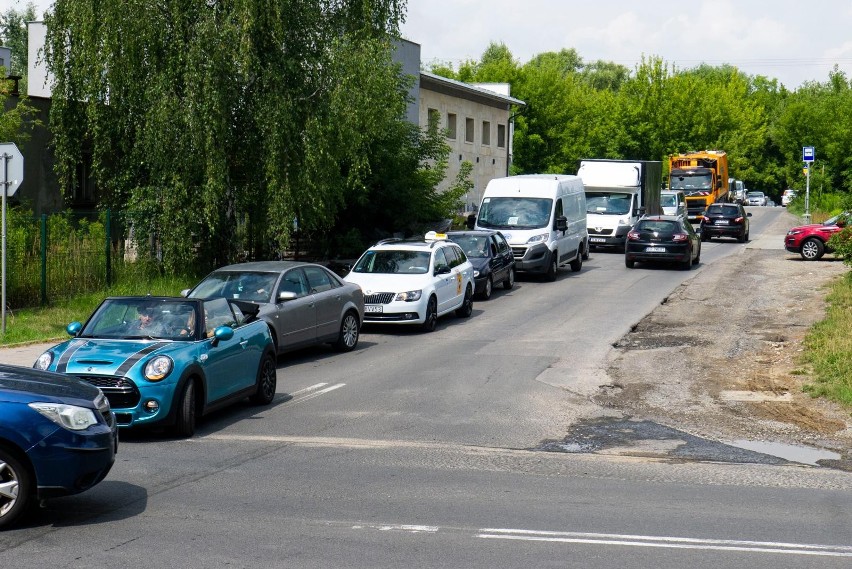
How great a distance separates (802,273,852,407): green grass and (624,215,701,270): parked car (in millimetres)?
10021

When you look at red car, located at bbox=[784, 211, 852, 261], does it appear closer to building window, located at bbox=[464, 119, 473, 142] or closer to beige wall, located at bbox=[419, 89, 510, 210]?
beige wall, located at bbox=[419, 89, 510, 210]

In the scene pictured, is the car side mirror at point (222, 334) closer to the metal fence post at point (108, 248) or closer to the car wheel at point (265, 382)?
the car wheel at point (265, 382)

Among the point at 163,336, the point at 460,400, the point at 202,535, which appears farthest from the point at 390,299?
the point at 202,535

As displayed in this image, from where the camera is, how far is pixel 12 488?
7285 millimetres

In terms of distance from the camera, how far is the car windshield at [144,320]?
38.1 feet

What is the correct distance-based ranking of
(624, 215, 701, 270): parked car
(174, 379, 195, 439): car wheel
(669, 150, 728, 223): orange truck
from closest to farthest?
(174, 379, 195, 439): car wheel
(624, 215, 701, 270): parked car
(669, 150, 728, 223): orange truck

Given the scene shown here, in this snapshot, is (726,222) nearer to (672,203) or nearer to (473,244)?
(672,203)

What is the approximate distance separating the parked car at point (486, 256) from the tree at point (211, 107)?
328cm

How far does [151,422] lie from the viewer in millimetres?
10664

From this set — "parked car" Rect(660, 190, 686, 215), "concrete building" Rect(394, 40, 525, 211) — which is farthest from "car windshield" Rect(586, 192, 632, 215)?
"parked car" Rect(660, 190, 686, 215)

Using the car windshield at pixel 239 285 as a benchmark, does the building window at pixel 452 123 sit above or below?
above

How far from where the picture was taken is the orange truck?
198ft

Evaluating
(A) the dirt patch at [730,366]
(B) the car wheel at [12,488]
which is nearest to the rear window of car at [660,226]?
(A) the dirt patch at [730,366]

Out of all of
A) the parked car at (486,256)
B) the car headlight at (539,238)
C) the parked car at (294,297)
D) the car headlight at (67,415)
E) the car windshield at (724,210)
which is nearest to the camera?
the car headlight at (67,415)
